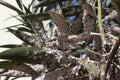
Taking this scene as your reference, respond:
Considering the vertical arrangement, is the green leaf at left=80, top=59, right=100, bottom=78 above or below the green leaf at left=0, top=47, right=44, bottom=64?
below

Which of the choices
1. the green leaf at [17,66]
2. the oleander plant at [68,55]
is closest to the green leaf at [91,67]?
the oleander plant at [68,55]

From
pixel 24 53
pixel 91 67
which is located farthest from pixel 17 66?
pixel 91 67

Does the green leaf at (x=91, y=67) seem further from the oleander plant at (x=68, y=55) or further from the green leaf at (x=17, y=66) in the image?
the green leaf at (x=17, y=66)

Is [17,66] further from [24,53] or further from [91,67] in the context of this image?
[91,67]

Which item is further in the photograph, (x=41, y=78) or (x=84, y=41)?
(x=84, y=41)

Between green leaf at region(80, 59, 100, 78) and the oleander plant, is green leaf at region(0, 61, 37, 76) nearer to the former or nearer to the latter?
the oleander plant

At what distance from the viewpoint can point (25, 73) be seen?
803 millimetres

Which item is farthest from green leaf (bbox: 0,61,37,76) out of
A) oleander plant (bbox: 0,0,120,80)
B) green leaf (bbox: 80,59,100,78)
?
green leaf (bbox: 80,59,100,78)

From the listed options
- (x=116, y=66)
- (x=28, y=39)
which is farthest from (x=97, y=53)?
(x=28, y=39)

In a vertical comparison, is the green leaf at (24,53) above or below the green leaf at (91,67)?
above

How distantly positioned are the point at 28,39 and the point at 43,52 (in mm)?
94

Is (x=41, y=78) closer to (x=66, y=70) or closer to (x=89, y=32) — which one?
(x=66, y=70)

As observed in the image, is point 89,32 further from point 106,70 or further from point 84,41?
point 106,70

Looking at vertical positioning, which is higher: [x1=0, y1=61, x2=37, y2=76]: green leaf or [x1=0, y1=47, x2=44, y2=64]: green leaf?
[x1=0, y1=47, x2=44, y2=64]: green leaf
